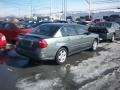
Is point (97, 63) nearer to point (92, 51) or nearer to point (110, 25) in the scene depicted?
point (92, 51)

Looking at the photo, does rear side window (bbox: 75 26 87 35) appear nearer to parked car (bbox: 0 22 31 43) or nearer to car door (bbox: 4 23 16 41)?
parked car (bbox: 0 22 31 43)

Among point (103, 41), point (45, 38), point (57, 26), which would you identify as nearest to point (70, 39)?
point (57, 26)

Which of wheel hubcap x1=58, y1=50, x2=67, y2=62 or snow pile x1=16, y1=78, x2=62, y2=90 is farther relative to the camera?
wheel hubcap x1=58, y1=50, x2=67, y2=62

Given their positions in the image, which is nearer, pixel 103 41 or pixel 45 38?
pixel 45 38

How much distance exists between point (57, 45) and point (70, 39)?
3.00ft

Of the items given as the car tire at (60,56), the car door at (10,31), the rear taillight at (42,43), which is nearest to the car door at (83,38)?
the car tire at (60,56)

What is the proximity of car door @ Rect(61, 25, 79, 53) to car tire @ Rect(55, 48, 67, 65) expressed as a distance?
1.06 feet

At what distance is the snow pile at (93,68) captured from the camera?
6047 millimetres

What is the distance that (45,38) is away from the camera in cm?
705

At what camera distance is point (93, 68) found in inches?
283

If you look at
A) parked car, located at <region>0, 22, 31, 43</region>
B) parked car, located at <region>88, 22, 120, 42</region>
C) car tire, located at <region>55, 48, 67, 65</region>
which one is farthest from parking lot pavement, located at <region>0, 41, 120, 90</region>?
parked car, located at <region>88, 22, 120, 42</region>

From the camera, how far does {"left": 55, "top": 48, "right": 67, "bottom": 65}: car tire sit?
7543mm

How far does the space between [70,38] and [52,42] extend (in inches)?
47.1

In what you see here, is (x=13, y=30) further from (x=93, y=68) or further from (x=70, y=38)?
(x=93, y=68)
